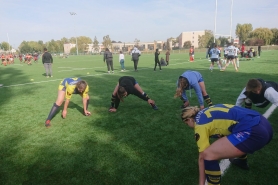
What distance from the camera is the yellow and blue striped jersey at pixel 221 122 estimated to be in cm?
253

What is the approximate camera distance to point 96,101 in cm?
809

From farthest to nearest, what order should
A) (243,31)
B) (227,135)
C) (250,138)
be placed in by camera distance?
(243,31) → (227,135) → (250,138)

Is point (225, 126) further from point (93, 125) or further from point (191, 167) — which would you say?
point (93, 125)

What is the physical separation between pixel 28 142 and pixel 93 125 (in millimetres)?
1573

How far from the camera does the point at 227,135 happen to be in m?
2.68

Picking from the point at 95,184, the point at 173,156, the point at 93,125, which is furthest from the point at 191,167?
the point at 93,125

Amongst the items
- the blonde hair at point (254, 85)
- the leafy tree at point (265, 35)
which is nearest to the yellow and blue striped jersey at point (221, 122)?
the blonde hair at point (254, 85)

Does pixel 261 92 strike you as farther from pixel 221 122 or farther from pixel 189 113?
pixel 189 113

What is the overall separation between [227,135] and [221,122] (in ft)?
0.75

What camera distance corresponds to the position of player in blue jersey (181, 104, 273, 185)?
249 centimetres

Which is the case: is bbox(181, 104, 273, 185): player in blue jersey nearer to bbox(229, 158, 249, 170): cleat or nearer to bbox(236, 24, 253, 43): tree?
bbox(229, 158, 249, 170): cleat

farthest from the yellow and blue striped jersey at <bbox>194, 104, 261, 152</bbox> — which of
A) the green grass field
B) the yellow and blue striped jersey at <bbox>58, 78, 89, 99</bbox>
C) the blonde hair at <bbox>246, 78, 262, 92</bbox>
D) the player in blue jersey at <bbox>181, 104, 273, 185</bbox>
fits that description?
the yellow and blue striped jersey at <bbox>58, 78, 89, 99</bbox>

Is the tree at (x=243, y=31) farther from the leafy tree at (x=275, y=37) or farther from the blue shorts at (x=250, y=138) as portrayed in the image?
the blue shorts at (x=250, y=138)

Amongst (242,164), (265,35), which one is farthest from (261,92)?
(265,35)
